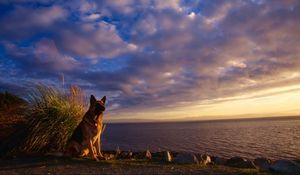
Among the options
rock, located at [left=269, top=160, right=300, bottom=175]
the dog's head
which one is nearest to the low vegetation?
the dog's head

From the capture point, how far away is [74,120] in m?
13.4

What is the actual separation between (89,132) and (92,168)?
5.46 ft

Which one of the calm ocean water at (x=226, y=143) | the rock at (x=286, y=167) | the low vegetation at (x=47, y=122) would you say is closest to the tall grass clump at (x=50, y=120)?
the low vegetation at (x=47, y=122)

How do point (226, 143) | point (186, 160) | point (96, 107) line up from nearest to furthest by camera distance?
point (96, 107) < point (186, 160) < point (226, 143)

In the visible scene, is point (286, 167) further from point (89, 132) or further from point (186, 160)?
point (89, 132)

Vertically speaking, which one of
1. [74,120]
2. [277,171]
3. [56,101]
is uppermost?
[56,101]

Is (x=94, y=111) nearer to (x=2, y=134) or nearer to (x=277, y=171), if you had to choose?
(x=2, y=134)

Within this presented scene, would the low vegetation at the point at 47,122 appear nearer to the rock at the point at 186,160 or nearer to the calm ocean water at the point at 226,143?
the rock at the point at 186,160

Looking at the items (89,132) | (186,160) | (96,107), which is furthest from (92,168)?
(186,160)

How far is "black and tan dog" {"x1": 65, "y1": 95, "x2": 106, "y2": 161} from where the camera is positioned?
1098 cm

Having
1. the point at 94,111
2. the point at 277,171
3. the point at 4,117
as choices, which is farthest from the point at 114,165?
the point at 4,117

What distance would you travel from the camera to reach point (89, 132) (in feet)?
36.2

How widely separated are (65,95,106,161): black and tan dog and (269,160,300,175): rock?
20.7 feet

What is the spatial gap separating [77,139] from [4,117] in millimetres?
4955
